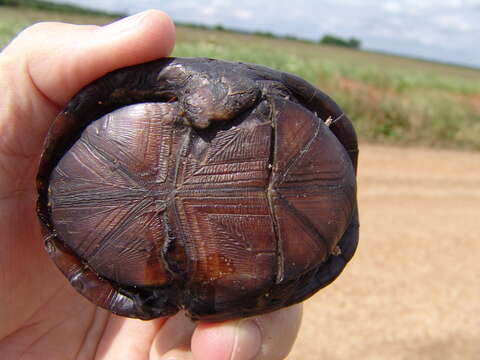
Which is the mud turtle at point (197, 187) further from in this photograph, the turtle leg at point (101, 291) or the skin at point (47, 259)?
the skin at point (47, 259)

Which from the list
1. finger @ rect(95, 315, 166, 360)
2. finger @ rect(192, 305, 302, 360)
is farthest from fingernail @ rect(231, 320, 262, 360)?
finger @ rect(95, 315, 166, 360)

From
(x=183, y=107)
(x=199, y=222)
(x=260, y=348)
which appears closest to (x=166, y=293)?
(x=199, y=222)

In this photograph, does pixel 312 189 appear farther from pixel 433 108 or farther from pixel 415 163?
pixel 433 108

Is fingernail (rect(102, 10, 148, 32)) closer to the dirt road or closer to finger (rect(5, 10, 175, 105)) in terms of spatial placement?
finger (rect(5, 10, 175, 105))

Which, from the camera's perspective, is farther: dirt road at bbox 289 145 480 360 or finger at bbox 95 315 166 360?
dirt road at bbox 289 145 480 360

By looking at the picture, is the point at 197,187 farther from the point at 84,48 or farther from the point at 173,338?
the point at 173,338

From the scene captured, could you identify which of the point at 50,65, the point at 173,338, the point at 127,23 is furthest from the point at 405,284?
the point at 50,65
